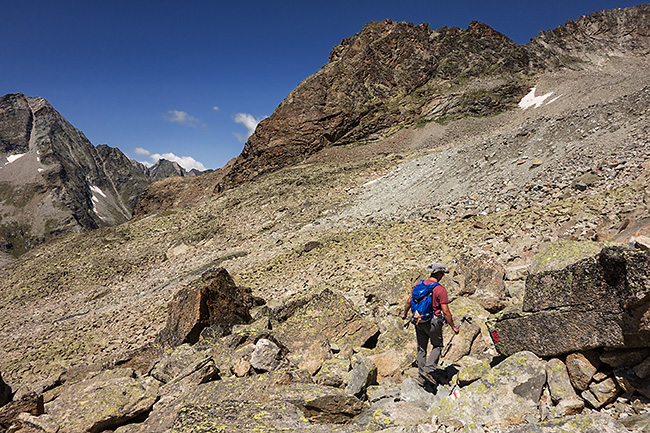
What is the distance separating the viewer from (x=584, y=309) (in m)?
4.63

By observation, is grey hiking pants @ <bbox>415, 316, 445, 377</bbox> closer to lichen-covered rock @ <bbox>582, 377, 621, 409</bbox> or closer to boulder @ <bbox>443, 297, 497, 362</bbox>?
boulder @ <bbox>443, 297, 497, 362</bbox>

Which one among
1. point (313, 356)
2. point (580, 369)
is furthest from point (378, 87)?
point (580, 369)

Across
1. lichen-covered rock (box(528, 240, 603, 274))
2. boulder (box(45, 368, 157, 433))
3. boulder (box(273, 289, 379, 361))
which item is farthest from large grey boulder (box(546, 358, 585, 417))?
boulder (box(45, 368, 157, 433))

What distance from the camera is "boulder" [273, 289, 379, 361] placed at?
7883 millimetres

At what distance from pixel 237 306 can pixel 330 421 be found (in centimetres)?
767

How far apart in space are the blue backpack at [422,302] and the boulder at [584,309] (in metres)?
1.19

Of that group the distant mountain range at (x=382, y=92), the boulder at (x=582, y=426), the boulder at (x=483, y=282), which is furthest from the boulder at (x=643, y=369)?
the distant mountain range at (x=382, y=92)

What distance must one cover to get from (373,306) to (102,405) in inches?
279

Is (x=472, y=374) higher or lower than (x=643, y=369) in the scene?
lower

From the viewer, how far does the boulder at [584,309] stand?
3.99 meters

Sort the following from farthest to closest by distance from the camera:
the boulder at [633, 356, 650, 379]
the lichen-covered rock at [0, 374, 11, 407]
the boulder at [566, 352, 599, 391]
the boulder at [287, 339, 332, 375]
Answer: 1. the lichen-covered rock at [0, 374, 11, 407]
2. the boulder at [287, 339, 332, 375]
3. the boulder at [566, 352, 599, 391]
4. the boulder at [633, 356, 650, 379]

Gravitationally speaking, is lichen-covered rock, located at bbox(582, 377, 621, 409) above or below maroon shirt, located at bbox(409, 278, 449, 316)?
below

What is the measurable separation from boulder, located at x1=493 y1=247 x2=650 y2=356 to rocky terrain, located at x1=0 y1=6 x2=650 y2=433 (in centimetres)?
2

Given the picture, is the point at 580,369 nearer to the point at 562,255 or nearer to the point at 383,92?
the point at 562,255
